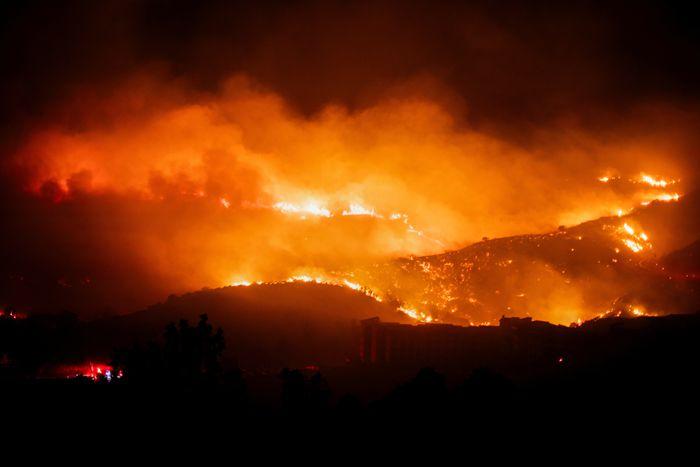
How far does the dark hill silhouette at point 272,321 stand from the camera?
1764 inches

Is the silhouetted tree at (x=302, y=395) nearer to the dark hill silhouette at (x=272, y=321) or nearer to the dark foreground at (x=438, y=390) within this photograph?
the dark foreground at (x=438, y=390)

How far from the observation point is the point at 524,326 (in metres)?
40.0

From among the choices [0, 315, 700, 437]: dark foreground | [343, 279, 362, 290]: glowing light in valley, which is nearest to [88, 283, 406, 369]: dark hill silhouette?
[343, 279, 362, 290]: glowing light in valley

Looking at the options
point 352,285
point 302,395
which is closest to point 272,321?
point 352,285

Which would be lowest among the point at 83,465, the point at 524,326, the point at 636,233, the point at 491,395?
the point at 83,465

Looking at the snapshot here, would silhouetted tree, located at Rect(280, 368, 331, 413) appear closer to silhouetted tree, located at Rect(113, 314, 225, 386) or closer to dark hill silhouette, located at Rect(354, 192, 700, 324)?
silhouetted tree, located at Rect(113, 314, 225, 386)

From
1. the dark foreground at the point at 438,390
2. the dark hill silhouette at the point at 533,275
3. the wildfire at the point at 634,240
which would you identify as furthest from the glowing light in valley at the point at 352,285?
the wildfire at the point at 634,240

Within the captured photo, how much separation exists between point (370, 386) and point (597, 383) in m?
13.1

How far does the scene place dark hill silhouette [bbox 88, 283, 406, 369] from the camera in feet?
147

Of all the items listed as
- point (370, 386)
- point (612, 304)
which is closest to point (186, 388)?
point (370, 386)

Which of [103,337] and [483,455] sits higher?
[103,337]

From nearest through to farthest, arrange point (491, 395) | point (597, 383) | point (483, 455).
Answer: point (483, 455) → point (491, 395) → point (597, 383)

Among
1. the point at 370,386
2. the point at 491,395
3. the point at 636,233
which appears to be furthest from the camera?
the point at 636,233

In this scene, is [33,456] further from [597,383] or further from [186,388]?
[597,383]
